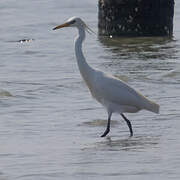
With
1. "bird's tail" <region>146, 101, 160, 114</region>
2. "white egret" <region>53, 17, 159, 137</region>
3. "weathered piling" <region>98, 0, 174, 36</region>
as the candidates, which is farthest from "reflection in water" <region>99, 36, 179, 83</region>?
"bird's tail" <region>146, 101, 160, 114</region>

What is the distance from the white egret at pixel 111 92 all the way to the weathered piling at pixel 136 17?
725cm

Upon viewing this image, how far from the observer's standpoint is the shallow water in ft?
24.9

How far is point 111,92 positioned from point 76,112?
1.01 meters

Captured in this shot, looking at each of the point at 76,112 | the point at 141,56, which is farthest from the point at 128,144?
the point at 141,56

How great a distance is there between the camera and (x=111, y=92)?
978 centimetres

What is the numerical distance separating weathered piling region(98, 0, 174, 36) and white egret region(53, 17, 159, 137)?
7.25 meters

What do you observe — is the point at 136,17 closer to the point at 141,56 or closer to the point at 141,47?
the point at 141,47

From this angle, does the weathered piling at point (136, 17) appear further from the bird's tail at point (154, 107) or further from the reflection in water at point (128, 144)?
the reflection in water at point (128, 144)

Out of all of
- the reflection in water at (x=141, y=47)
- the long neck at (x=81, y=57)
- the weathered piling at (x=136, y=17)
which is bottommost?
the reflection in water at (x=141, y=47)

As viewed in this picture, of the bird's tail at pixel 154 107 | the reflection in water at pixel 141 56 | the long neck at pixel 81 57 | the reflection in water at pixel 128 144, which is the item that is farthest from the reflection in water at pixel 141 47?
the reflection in water at pixel 128 144

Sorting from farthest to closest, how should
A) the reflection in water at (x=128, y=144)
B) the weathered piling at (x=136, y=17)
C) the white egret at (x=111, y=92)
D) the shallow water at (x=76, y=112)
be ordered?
the weathered piling at (x=136, y=17) → the white egret at (x=111, y=92) → the reflection in water at (x=128, y=144) → the shallow water at (x=76, y=112)

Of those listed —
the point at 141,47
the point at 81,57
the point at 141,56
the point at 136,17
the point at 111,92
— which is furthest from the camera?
the point at 136,17

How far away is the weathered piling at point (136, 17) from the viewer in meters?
17.1

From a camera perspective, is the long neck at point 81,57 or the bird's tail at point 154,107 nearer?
the bird's tail at point 154,107
